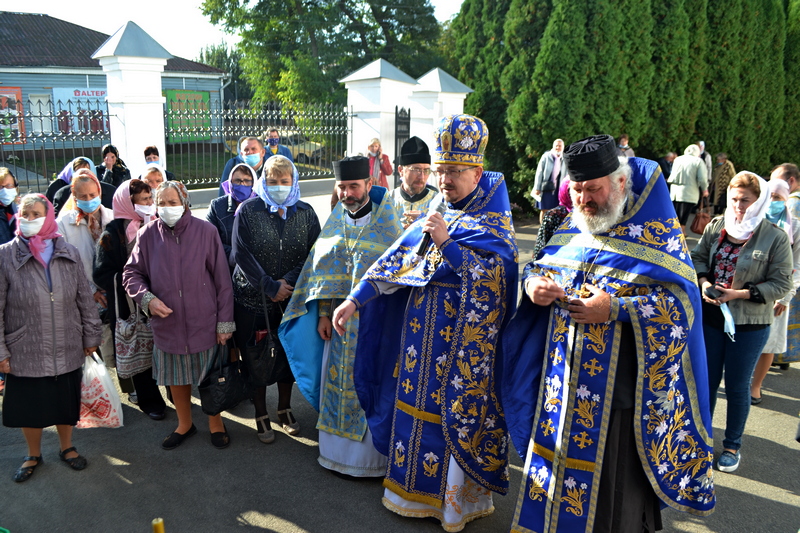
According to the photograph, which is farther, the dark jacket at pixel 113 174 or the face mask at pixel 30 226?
the dark jacket at pixel 113 174

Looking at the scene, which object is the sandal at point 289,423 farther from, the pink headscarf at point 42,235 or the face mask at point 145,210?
the pink headscarf at point 42,235

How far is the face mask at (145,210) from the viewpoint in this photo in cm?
437

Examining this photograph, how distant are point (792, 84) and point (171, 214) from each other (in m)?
18.3

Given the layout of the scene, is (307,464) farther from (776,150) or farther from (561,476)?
(776,150)

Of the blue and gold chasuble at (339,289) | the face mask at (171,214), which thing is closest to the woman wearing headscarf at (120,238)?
the face mask at (171,214)

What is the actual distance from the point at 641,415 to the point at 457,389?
87cm

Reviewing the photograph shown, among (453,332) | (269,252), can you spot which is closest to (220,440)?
(269,252)

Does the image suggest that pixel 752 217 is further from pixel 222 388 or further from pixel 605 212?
pixel 222 388

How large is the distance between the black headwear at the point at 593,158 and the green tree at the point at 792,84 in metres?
17.3

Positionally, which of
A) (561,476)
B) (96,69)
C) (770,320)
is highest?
(96,69)

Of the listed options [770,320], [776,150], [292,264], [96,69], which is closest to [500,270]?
[292,264]

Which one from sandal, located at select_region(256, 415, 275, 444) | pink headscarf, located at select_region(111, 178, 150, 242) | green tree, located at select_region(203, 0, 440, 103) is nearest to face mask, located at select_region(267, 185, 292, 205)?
pink headscarf, located at select_region(111, 178, 150, 242)

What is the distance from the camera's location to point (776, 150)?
17.2 m

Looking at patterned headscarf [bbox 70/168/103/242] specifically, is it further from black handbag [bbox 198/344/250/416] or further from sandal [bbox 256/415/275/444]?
sandal [bbox 256/415/275/444]
